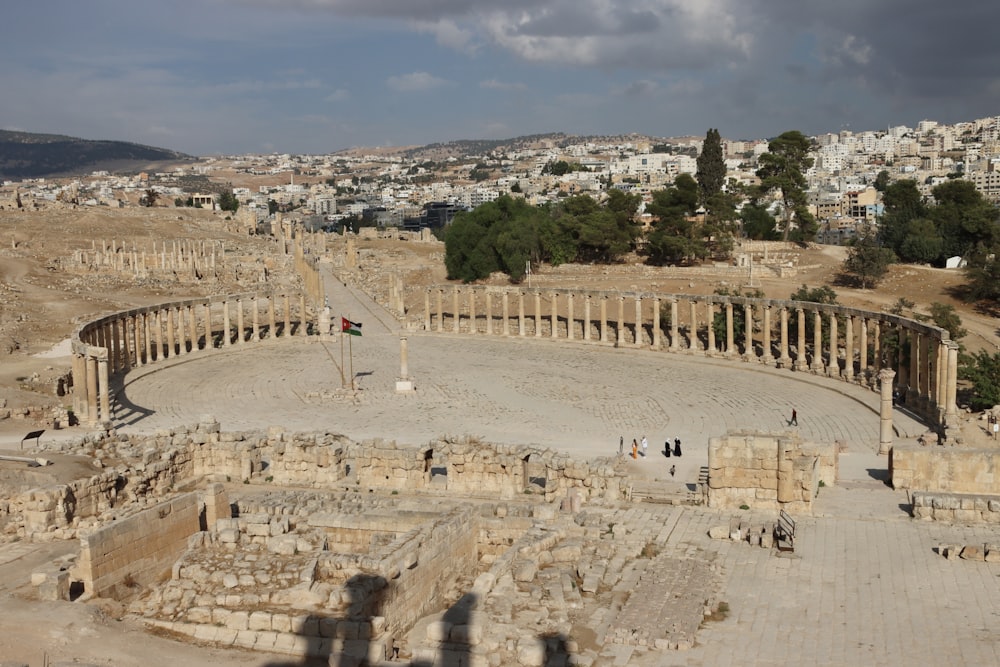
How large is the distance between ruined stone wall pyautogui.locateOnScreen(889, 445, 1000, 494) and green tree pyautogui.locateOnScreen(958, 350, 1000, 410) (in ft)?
43.6

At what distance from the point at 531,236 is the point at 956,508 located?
5237cm

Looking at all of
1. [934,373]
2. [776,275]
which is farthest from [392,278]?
[934,373]

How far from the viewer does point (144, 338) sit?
54219 mm

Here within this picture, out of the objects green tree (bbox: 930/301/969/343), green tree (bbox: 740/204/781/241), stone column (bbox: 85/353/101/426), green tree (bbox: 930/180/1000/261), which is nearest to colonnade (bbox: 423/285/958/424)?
green tree (bbox: 930/301/969/343)

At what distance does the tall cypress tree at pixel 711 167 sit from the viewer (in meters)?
87.1

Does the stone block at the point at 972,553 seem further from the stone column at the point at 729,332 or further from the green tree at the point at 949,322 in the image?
the green tree at the point at 949,322

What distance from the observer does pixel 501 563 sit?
17359 mm

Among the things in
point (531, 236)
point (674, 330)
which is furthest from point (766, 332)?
point (531, 236)

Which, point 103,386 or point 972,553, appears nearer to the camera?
point 972,553

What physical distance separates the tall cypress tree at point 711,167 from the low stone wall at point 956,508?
221 feet

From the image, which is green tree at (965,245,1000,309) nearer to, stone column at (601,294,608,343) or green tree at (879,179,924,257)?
green tree at (879,179,924,257)

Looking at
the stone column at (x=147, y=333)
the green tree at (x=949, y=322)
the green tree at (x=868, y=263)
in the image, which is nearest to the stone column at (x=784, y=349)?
the green tree at (x=949, y=322)

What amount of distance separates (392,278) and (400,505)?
4400 centimetres

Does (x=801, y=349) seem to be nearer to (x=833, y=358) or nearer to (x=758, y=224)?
(x=833, y=358)
